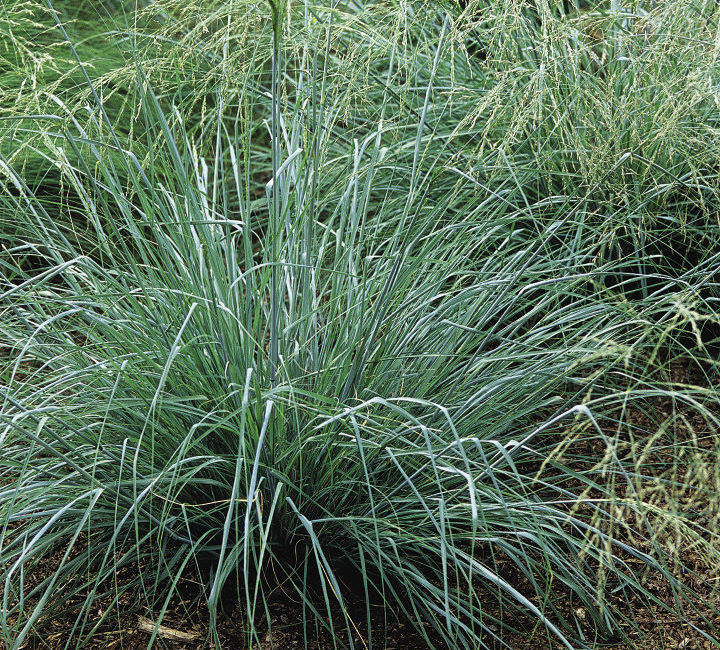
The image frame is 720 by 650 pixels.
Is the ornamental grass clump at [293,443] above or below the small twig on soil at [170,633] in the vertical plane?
above

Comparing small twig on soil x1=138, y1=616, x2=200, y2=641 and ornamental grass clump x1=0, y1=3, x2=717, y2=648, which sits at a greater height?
ornamental grass clump x1=0, y1=3, x2=717, y2=648

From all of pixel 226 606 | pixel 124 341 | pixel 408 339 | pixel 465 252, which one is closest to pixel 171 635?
pixel 226 606

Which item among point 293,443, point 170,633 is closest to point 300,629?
point 170,633

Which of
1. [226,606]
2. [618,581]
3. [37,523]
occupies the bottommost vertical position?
[618,581]

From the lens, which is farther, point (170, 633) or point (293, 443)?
point (170, 633)

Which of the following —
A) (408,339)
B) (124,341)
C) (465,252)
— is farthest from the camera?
(465,252)

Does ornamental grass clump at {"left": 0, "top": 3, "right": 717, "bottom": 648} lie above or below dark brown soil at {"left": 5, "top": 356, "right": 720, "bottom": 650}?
above

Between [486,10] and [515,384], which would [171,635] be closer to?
[515,384]

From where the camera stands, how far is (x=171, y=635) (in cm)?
192

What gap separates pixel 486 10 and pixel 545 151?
666 millimetres

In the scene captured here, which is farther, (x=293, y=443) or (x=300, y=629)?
(x=300, y=629)

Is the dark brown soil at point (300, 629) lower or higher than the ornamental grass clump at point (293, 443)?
lower

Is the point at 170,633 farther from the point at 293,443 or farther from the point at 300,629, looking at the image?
the point at 293,443

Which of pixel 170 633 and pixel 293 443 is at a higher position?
pixel 293 443
